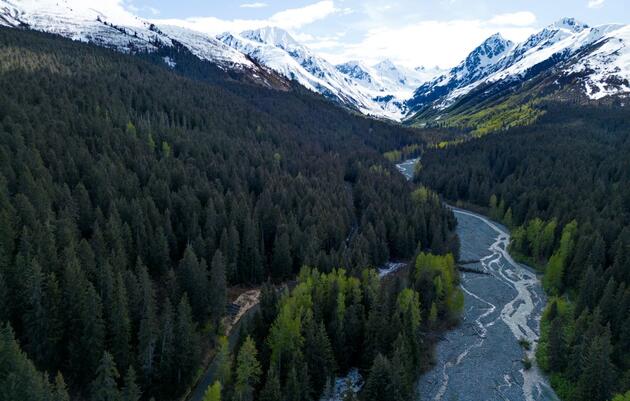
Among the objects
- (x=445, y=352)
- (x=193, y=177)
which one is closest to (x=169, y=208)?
(x=193, y=177)

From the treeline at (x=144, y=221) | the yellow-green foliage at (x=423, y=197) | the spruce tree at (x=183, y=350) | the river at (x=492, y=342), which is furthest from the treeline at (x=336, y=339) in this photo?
the yellow-green foliage at (x=423, y=197)

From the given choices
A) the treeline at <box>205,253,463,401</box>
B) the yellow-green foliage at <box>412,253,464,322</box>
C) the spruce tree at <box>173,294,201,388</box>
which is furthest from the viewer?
the yellow-green foliage at <box>412,253,464,322</box>

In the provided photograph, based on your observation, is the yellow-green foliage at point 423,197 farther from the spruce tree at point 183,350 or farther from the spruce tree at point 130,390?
the spruce tree at point 130,390

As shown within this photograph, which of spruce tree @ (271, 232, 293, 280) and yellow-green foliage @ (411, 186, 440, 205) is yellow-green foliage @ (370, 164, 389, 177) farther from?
spruce tree @ (271, 232, 293, 280)

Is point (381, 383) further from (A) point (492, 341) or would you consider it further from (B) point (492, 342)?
(A) point (492, 341)

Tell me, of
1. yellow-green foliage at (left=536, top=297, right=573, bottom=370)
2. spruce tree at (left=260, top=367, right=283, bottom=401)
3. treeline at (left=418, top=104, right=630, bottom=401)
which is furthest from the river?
spruce tree at (left=260, top=367, right=283, bottom=401)

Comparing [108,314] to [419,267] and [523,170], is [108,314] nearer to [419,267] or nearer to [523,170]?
[419,267]
